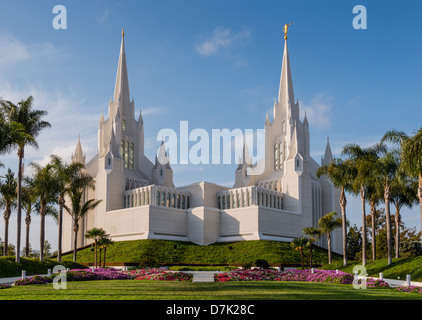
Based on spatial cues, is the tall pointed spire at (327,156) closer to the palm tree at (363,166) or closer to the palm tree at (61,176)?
the palm tree at (363,166)

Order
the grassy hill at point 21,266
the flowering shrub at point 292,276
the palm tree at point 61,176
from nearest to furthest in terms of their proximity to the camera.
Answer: the flowering shrub at point 292,276 < the grassy hill at point 21,266 < the palm tree at point 61,176

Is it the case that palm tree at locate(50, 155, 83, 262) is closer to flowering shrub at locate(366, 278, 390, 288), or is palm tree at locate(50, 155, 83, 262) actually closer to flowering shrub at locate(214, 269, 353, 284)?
flowering shrub at locate(214, 269, 353, 284)

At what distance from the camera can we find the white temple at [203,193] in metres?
59.0

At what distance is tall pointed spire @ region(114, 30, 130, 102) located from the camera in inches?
2921

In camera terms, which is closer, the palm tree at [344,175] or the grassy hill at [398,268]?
the grassy hill at [398,268]

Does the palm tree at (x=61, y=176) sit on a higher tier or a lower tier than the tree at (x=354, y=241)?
higher

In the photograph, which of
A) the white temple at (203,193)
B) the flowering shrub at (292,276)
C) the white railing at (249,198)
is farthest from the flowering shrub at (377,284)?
the white railing at (249,198)

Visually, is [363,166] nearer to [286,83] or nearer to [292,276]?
[292,276]

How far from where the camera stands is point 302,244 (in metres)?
37.7

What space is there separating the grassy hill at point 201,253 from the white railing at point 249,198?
7443 millimetres

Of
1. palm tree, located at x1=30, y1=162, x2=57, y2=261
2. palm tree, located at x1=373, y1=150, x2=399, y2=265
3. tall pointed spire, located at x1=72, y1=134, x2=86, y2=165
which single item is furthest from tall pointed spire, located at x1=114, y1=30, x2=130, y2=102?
palm tree, located at x1=373, y1=150, x2=399, y2=265
